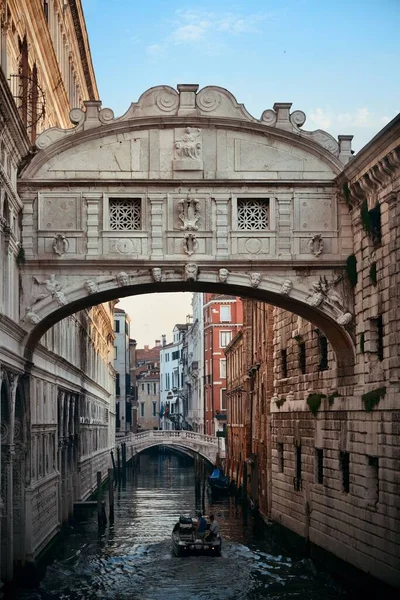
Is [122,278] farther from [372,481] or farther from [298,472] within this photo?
[298,472]

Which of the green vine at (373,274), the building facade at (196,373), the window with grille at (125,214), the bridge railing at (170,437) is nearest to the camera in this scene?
the green vine at (373,274)

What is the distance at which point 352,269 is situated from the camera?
2203cm

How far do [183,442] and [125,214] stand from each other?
156ft

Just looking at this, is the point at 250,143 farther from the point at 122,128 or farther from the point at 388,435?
the point at 388,435

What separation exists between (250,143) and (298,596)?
361 inches

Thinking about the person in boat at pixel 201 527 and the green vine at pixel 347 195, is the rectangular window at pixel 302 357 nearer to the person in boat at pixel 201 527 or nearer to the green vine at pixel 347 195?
the person in boat at pixel 201 527

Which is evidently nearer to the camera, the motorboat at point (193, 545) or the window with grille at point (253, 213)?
the window with grille at point (253, 213)

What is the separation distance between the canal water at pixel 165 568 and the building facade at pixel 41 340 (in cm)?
97

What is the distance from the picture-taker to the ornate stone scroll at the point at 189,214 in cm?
2195

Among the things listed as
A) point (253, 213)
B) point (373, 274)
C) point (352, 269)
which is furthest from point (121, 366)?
point (373, 274)

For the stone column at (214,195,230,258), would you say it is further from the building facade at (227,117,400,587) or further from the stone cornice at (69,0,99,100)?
the stone cornice at (69,0,99,100)

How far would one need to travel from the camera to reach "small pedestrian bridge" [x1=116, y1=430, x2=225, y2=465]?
6438 centimetres

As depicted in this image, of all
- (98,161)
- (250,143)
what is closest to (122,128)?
(98,161)

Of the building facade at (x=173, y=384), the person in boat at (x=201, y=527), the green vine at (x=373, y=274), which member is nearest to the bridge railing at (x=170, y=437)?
the building facade at (x=173, y=384)
